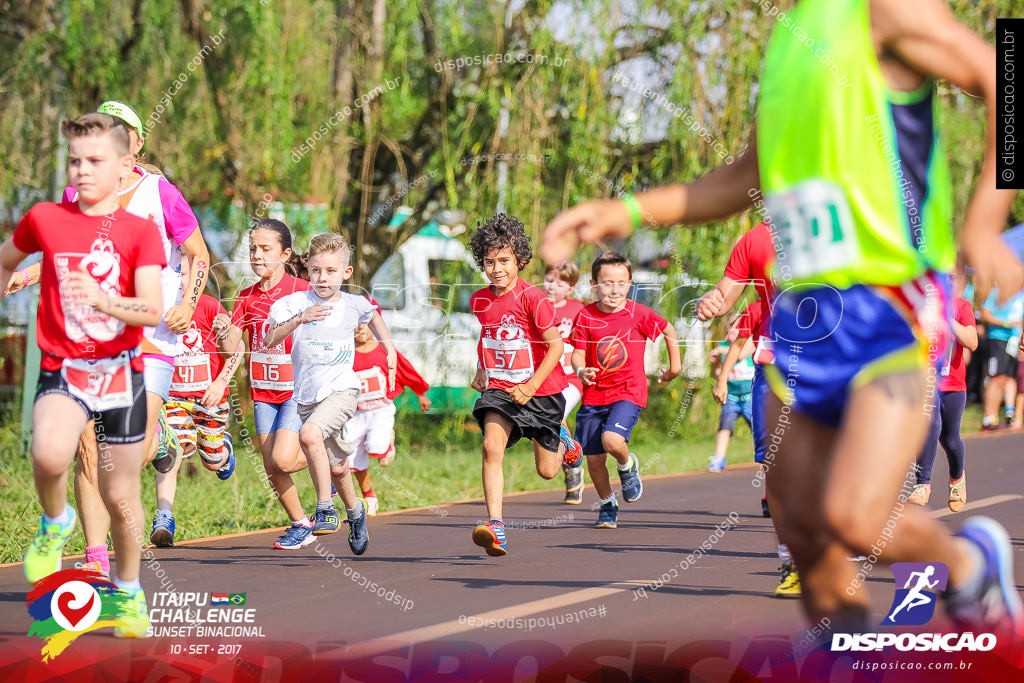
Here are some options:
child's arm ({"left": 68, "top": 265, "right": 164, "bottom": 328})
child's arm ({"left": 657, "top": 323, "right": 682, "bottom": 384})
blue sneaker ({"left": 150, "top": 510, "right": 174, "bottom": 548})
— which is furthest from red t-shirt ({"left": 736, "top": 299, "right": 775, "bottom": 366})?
blue sneaker ({"left": 150, "top": 510, "right": 174, "bottom": 548})

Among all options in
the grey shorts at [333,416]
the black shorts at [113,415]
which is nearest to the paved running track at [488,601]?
the grey shorts at [333,416]

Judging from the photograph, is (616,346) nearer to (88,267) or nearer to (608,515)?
(608,515)

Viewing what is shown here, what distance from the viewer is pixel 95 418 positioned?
182 inches

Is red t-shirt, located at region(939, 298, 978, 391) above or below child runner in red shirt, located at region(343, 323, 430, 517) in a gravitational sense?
above

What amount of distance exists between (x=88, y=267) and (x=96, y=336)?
248mm

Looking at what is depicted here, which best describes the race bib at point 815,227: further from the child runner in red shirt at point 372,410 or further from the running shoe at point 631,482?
the child runner in red shirt at point 372,410

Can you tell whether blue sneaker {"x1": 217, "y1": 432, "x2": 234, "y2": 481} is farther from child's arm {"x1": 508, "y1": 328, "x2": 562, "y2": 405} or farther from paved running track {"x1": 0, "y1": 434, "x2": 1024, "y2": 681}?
child's arm {"x1": 508, "y1": 328, "x2": 562, "y2": 405}

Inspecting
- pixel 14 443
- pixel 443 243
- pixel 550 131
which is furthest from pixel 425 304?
pixel 14 443

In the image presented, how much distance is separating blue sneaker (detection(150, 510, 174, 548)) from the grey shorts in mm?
1018

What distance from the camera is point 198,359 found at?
7941 millimetres

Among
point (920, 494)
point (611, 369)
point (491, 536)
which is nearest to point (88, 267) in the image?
point (491, 536)

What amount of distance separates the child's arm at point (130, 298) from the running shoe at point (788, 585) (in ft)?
9.68

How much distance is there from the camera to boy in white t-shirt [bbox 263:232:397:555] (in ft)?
22.9

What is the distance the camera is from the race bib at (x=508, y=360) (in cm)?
733
